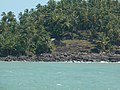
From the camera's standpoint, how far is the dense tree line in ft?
562

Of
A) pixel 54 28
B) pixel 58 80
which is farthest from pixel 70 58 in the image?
pixel 58 80

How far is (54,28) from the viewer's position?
183 metres

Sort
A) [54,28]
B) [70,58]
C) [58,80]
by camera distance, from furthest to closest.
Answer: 1. [54,28]
2. [70,58]
3. [58,80]

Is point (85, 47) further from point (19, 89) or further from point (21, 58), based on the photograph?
point (19, 89)

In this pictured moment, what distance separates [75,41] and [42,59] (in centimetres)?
2116

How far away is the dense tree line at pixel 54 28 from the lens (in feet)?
562

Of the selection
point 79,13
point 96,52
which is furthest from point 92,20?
point 96,52

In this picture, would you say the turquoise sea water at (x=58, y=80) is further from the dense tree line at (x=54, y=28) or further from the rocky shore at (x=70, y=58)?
the dense tree line at (x=54, y=28)

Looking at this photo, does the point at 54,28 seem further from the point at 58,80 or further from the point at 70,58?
the point at 58,80

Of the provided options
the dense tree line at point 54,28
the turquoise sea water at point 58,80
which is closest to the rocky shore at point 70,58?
the dense tree line at point 54,28

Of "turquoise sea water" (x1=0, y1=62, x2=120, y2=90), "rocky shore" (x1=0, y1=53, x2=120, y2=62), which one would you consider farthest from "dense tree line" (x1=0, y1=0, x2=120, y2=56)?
"turquoise sea water" (x1=0, y1=62, x2=120, y2=90)

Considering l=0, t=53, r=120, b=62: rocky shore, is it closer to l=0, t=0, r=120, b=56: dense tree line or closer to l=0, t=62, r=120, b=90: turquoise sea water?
l=0, t=0, r=120, b=56: dense tree line

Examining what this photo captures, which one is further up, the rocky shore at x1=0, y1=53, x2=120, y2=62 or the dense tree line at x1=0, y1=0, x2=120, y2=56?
the dense tree line at x1=0, y1=0, x2=120, y2=56

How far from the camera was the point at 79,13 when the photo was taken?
192m
